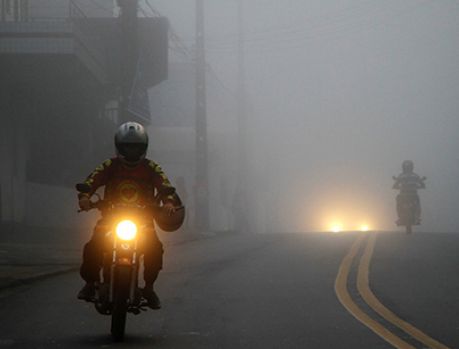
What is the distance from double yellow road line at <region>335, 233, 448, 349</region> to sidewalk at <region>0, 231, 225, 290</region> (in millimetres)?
4362

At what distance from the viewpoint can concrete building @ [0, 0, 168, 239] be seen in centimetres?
3092

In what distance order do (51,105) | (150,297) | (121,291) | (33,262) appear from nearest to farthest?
(121,291)
(150,297)
(33,262)
(51,105)

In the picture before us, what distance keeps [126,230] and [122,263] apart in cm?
31

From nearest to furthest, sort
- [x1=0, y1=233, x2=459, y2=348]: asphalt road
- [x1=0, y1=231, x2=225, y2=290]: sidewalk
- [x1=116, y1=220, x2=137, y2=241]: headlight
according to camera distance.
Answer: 1. [x1=116, y1=220, x2=137, y2=241]: headlight
2. [x1=0, y1=233, x2=459, y2=348]: asphalt road
3. [x1=0, y1=231, x2=225, y2=290]: sidewalk

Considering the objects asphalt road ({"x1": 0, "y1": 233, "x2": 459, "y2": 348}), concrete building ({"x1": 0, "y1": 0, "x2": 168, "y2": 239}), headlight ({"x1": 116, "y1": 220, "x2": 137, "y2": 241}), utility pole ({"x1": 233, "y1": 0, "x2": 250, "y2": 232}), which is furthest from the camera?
utility pole ({"x1": 233, "y1": 0, "x2": 250, "y2": 232})

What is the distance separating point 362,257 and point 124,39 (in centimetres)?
1018

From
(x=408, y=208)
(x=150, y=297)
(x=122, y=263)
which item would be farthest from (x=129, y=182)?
(x=408, y=208)

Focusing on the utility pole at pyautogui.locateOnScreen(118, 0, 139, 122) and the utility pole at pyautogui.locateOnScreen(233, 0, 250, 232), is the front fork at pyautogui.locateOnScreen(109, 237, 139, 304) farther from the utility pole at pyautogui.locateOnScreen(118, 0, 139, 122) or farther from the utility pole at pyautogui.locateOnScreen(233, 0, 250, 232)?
the utility pole at pyautogui.locateOnScreen(233, 0, 250, 232)

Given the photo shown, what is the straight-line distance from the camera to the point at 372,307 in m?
11.2

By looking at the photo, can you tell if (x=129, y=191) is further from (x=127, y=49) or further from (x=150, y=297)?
(x=127, y=49)

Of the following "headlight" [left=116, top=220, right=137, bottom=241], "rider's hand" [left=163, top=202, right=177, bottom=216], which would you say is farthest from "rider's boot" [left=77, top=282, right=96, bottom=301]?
"rider's hand" [left=163, top=202, right=177, bottom=216]

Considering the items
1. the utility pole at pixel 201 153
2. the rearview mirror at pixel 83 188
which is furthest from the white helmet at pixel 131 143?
the utility pole at pixel 201 153

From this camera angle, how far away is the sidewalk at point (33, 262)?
1494 centimetres

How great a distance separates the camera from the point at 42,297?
1270cm
